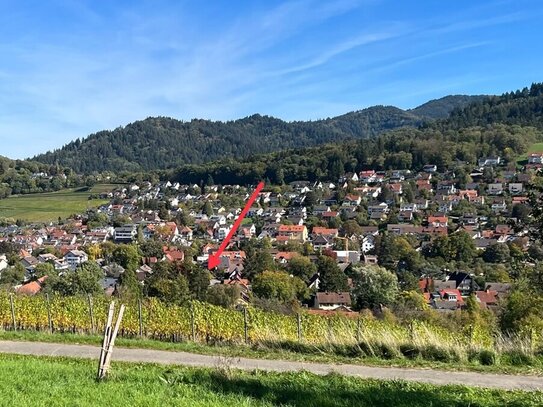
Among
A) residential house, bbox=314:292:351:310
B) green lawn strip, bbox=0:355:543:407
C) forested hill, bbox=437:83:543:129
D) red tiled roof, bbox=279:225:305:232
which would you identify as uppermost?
forested hill, bbox=437:83:543:129

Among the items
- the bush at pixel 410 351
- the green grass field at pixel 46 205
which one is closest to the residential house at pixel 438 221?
the green grass field at pixel 46 205

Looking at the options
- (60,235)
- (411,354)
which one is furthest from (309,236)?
(411,354)

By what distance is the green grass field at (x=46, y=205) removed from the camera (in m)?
90.2

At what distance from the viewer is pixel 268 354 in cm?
852

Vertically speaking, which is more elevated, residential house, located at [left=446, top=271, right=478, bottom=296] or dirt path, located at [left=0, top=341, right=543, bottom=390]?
dirt path, located at [left=0, top=341, right=543, bottom=390]

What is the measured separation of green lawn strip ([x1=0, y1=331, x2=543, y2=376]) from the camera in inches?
287

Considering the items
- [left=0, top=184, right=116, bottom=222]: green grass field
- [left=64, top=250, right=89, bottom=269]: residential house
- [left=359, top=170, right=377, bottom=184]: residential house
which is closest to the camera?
[left=64, top=250, right=89, bottom=269]: residential house

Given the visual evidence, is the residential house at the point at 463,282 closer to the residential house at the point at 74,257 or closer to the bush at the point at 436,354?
the bush at the point at 436,354

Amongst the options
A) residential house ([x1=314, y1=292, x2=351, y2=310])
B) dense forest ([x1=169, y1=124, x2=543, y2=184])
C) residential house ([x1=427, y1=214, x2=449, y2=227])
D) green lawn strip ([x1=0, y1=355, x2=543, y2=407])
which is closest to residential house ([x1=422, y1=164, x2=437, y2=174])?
dense forest ([x1=169, y1=124, x2=543, y2=184])

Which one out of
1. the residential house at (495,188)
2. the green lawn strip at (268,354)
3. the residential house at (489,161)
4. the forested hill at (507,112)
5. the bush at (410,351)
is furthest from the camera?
the forested hill at (507,112)

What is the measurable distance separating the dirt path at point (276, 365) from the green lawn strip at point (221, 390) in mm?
703

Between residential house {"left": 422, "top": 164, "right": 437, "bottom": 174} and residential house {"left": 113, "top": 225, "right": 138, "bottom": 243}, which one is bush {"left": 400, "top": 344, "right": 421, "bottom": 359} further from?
residential house {"left": 422, "top": 164, "right": 437, "bottom": 174}

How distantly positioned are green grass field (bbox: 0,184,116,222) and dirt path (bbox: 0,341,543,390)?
85.8 meters

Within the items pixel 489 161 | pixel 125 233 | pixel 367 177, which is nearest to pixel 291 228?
pixel 125 233
